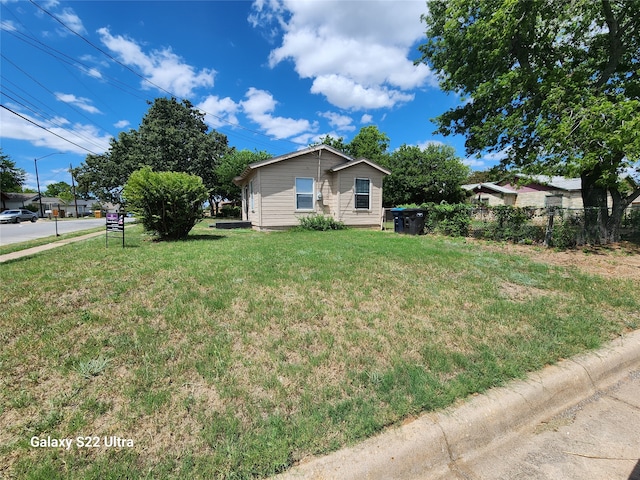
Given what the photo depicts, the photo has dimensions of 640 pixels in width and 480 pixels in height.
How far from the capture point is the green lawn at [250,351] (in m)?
1.82

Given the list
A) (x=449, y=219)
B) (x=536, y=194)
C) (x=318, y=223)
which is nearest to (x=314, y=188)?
(x=318, y=223)

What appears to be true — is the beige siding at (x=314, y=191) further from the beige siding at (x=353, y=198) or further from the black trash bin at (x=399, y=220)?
the black trash bin at (x=399, y=220)

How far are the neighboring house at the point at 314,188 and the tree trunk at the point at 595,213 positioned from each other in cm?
753

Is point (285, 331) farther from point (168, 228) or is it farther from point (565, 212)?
point (565, 212)

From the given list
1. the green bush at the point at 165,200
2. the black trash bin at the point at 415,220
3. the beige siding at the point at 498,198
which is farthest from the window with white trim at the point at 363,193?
the beige siding at the point at 498,198

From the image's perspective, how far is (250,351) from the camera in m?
2.73

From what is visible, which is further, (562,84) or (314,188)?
(314,188)

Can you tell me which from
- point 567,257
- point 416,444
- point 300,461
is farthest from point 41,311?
point 567,257

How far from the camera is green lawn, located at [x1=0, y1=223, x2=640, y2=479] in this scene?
1.82 m

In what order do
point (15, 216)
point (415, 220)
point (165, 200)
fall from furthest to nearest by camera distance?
1. point (15, 216)
2. point (415, 220)
3. point (165, 200)

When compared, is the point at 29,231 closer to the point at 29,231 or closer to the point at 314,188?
the point at 29,231

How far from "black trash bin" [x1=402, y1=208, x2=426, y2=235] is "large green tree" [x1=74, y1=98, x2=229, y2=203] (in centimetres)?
1989

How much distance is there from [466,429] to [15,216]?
4365cm

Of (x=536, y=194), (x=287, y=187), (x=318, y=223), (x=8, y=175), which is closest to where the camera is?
(x=318, y=223)
